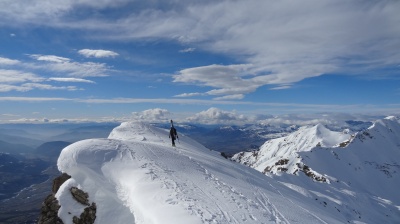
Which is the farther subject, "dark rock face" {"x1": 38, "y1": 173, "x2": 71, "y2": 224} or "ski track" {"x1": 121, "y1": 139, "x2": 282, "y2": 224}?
"dark rock face" {"x1": 38, "y1": 173, "x2": 71, "y2": 224}

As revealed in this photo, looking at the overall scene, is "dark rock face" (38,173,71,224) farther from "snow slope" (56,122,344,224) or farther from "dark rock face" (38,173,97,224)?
"snow slope" (56,122,344,224)

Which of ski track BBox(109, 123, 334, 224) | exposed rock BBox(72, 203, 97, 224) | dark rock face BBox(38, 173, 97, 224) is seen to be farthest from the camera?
dark rock face BBox(38, 173, 97, 224)

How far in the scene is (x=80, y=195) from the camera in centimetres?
2227

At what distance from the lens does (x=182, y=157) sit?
113 feet

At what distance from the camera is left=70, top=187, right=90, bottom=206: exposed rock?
71.7ft

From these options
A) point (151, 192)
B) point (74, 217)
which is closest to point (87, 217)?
point (74, 217)

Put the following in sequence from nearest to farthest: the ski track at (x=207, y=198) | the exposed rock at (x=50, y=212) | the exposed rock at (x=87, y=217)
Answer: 1. the ski track at (x=207, y=198)
2. the exposed rock at (x=87, y=217)
3. the exposed rock at (x=50, y=212)

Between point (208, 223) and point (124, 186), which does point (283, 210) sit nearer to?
point (208, 223)

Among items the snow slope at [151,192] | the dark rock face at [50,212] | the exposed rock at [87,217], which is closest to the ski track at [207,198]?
the snow slope at [151,192]

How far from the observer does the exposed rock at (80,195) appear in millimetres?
21844

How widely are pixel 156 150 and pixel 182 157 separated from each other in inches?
119

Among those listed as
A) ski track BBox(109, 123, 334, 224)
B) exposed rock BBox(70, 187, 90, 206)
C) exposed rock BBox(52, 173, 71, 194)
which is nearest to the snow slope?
ski track BBox(109, 123, 334, 224)

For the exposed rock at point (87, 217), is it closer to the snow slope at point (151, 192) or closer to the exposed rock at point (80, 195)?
the snow slope at point (151, 192)

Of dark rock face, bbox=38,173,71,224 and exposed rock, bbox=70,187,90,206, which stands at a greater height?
exposed rock, bbox=70,187,90,206
